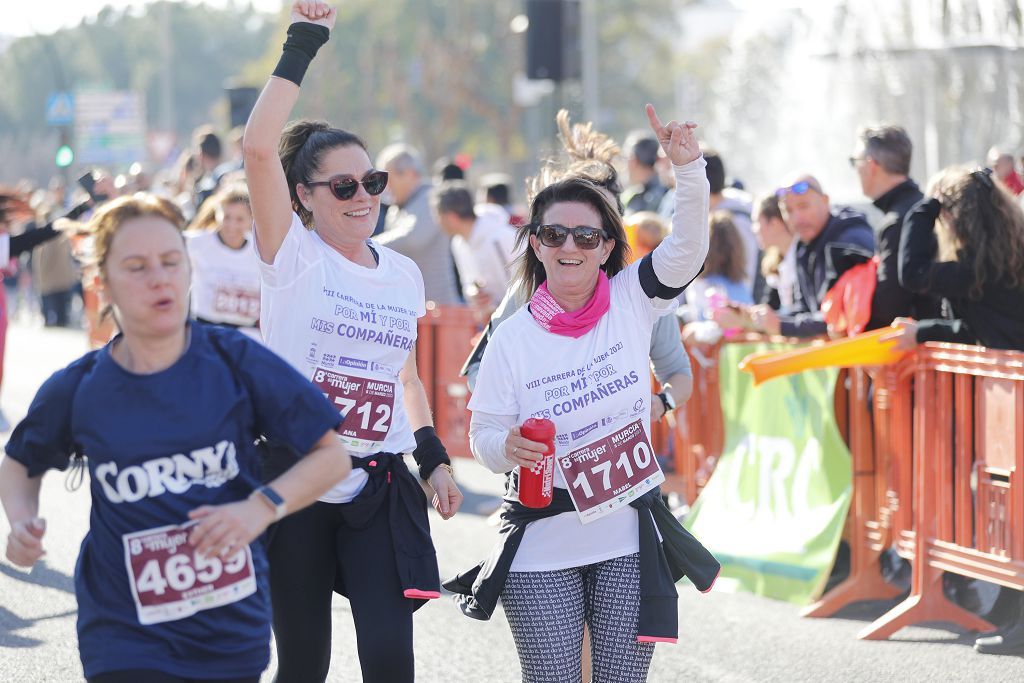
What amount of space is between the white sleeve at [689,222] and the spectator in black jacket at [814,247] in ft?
10.8

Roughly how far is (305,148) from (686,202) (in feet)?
3.59

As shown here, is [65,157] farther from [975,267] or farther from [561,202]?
[561,202]

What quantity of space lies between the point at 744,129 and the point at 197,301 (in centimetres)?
1707

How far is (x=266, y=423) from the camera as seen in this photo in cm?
334

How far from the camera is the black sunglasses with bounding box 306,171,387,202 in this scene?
4266 mm

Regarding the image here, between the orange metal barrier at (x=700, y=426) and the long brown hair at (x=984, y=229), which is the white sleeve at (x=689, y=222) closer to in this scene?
the long brown hair at (x=984, y=229)

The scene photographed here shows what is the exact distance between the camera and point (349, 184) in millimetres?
4273

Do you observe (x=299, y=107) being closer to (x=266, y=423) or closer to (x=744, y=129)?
(x=744, y=129)

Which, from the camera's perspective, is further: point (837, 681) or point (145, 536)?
point (837, 681)

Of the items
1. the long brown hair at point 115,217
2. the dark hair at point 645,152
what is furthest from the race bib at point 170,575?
the dark hair at point 645,152

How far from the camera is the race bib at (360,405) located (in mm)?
4141

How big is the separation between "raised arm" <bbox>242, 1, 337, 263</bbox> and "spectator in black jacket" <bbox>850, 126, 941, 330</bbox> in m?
3.74

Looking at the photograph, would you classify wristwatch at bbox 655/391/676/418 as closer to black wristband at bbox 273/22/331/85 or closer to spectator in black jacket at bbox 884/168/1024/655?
black wristband at bbox 273/22/331/85

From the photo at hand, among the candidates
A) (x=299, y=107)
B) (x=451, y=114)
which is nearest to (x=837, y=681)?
(x=451, y=114)
